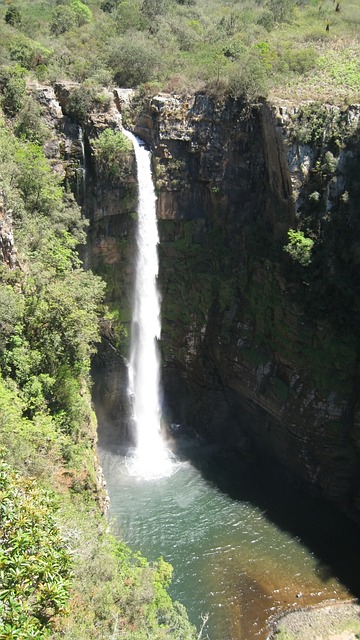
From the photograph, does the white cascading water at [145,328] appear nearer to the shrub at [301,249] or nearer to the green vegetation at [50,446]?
the green vegetation at [50,446]

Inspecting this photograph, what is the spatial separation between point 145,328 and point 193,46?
17.7m

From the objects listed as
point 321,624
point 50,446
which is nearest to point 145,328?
point 50,446

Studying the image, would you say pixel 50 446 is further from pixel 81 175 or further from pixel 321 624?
pixel 81 175

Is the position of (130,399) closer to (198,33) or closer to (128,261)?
(128,261)

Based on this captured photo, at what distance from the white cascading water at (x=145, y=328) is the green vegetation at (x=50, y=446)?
7.73 ft

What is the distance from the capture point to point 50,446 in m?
12.5

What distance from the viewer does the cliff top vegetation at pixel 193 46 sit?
2308cm

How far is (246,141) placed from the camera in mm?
22484

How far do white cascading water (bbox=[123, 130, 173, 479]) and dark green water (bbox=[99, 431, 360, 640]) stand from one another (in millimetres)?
1922

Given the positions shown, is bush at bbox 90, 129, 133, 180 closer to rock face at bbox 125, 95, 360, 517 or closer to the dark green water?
rock face at bbox 125, 95, 360, 517

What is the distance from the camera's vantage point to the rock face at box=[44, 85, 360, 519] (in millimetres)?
19672

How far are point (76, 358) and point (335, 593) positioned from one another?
1137 centimetres

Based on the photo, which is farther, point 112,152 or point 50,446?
point 112,152

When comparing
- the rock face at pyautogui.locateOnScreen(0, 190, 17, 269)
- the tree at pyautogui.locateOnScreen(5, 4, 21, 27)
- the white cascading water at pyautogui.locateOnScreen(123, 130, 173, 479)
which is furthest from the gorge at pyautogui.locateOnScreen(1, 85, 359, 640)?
the tree at pyautogui.locateOnScreen(5, 4, 21, 27)
